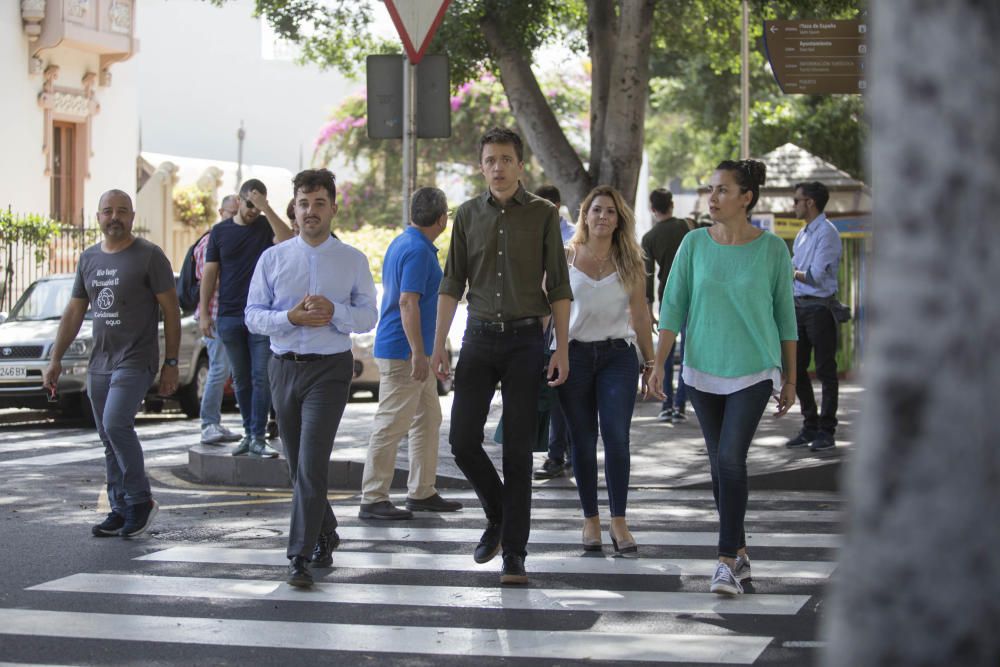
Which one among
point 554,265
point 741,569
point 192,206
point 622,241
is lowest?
point 741,569

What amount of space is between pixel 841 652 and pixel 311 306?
4.94m

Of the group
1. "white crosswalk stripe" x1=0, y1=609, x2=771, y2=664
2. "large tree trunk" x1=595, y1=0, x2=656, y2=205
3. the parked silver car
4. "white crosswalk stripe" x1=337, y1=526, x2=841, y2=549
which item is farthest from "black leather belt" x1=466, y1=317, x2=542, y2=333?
"large tree trunk" x1=595, y1=0, x2=656, y2=205

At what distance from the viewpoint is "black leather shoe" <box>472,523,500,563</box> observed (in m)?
6.95

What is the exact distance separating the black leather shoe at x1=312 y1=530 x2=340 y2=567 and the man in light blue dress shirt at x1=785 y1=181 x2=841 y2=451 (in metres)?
5.10

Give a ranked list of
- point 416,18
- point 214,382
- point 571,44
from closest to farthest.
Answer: point 416,18, point 214,382, point 571,44

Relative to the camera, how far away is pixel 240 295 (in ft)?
36.7

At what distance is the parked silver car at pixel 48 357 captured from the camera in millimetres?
14953

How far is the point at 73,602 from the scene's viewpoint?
6383mm

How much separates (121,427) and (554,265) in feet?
8.81

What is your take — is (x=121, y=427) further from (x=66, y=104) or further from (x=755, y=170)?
(x=66, y=104)

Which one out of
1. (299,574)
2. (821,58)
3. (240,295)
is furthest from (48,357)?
(299,574)

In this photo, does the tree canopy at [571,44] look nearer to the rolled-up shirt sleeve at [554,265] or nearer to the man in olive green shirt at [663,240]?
the man in olive green shirt at [663,240]

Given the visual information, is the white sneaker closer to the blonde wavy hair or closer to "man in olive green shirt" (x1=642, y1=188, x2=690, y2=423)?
"man in olive green shirt" (x1=642, y1=188, x2=690, y2=423)

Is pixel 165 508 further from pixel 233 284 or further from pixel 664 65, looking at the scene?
pixel 664 65
